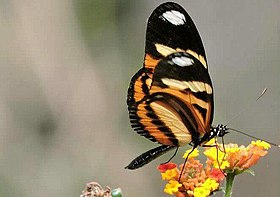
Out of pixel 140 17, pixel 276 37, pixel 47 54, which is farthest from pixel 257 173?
pixel 47 54

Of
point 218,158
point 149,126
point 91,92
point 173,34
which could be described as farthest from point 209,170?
point 91,92

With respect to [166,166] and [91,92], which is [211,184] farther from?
[91,92]

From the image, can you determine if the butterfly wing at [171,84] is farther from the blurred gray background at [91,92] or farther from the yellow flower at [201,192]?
the blurred gray background at [91,92]

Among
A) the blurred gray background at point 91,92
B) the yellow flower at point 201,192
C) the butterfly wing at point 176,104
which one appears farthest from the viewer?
the blurred gray background at point 91,92

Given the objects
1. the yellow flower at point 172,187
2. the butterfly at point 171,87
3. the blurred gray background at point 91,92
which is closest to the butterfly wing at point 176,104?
the butterfly at point 171,87

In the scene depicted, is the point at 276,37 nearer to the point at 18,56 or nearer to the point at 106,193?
the point at 18,56

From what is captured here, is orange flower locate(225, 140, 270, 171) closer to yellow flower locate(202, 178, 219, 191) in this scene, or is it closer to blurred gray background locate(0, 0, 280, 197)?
yellow flower locate(202, 178, 219, 191)
